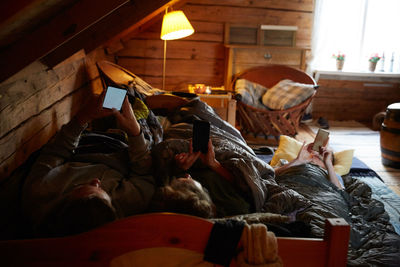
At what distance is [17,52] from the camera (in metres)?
1.41

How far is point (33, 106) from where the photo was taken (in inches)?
72.5

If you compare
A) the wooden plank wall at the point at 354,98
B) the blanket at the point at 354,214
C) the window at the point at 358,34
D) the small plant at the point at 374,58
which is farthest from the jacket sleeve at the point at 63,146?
the small plant at the point at 374,58

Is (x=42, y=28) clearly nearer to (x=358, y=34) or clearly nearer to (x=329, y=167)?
(x=329, y=167)

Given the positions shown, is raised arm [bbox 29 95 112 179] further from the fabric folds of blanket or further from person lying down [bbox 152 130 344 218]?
the fabric folds of blanket

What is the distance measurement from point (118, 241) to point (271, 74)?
3705mm

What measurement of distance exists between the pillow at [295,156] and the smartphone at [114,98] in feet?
4.26

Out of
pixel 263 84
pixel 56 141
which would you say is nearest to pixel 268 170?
pixel 56 141

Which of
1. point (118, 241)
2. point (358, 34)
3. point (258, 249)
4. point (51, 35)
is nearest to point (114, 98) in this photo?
point (51, 35)

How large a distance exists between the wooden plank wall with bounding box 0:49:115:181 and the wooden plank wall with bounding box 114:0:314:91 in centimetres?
164

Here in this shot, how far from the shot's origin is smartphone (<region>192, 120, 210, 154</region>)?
1.49m

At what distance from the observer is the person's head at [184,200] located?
117 cm

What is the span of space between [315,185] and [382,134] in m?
1.77

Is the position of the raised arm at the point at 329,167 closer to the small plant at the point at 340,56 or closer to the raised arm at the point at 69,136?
the raised arm at the point at 69,136

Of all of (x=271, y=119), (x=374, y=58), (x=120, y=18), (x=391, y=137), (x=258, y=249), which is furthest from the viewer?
(x=374, y=58)
